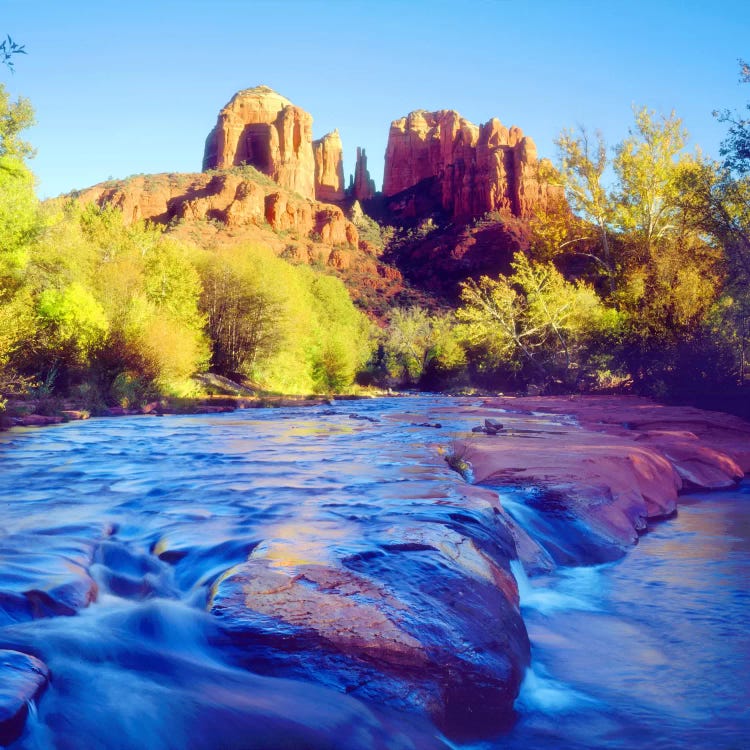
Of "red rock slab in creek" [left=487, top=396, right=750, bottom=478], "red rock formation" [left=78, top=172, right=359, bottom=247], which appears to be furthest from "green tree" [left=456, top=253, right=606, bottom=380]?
"red rock formation" [left=78, top=172, right=359, bottom=247]

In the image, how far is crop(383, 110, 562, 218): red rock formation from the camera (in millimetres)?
93562

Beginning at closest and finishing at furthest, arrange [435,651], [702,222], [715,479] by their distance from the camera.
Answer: [435,651], [715,479], [702,222]

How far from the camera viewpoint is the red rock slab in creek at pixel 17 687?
2.03 meters

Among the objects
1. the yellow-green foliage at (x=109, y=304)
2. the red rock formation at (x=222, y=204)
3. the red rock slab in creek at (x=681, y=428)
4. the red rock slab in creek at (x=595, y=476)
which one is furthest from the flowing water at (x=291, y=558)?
the red rock formation at (x=222, y=204)

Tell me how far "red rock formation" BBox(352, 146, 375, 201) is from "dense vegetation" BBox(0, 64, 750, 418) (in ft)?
341

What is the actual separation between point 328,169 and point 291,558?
136 metres

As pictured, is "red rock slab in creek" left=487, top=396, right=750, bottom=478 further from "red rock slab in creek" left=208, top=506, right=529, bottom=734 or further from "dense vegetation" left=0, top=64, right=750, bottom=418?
"red rock slab in creek" left=208, top=506, right=529, bottom=734

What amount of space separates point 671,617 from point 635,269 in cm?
1798

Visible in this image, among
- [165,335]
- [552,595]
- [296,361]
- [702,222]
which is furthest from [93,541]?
[296,361]

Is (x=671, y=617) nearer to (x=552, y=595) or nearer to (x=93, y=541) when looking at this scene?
(x=552, y=595)

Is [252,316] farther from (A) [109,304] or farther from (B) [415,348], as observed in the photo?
(B) [415,348]

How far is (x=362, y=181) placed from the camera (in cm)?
13512

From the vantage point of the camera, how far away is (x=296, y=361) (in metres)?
32.5

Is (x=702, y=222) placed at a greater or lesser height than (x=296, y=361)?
greater
